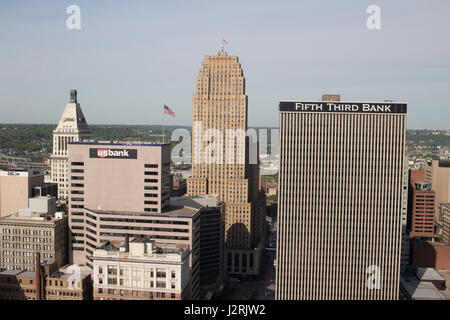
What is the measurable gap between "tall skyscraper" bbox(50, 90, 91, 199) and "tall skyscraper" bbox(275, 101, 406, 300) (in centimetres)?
5899

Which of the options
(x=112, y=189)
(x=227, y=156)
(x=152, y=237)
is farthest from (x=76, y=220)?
(x=227, y=156)

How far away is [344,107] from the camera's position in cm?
7812

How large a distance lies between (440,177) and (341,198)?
Answer: 10310 centimetres

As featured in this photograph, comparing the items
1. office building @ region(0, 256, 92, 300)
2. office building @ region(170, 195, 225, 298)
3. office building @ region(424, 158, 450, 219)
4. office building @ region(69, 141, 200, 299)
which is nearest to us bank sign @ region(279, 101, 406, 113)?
office building @ region(69, 141, 200, 299)

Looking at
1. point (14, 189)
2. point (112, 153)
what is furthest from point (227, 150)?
point (14, 189)

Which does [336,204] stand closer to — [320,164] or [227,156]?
[320,164]

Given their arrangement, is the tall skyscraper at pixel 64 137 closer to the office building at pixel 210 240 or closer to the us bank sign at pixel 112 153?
the office building at pixel 210 240

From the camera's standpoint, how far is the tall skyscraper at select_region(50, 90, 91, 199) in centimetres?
11369

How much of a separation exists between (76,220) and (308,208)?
3946cm

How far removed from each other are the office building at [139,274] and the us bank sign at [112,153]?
2333cm

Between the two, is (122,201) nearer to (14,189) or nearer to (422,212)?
(14,189)

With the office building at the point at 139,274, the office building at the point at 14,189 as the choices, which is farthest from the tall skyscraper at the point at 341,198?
the office building at the point at 14,189

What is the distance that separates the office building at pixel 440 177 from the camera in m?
A: 162
